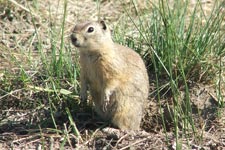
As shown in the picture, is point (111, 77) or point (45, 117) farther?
point (45, 117)

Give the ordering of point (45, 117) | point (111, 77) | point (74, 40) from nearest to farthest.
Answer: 1. point (74, 40)
2. point (111, 77)
3. point (45, 117)

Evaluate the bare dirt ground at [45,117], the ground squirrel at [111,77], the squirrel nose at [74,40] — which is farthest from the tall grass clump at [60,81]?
the squirrel nose at [74,40]

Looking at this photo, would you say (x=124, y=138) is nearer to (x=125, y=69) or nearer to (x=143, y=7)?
(x=125, y=69)

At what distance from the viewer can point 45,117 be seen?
496cm

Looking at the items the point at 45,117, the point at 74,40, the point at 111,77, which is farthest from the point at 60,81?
the point at 74,40

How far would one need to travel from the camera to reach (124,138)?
15.1 feet

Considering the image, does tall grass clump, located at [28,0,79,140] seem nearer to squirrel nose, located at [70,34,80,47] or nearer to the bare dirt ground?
the bare dirt ground

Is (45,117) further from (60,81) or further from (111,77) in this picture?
(111,77)

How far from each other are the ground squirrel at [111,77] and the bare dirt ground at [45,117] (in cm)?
17

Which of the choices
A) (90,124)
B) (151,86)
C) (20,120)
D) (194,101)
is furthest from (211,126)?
(20,120)

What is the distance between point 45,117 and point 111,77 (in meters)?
0.77


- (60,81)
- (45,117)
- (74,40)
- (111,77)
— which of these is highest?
(74,40)

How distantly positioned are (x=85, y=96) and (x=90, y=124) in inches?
11.9

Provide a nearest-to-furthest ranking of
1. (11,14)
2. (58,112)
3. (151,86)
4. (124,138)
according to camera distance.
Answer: (124,138), (58,112), (151,86), (11,14)
